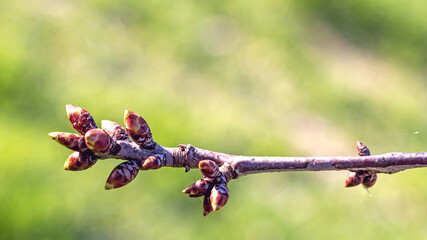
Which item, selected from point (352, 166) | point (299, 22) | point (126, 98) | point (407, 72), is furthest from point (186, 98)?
point (352, 166)

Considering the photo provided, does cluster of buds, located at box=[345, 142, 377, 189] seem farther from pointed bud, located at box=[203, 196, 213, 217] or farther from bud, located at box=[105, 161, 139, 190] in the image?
bud, located at box=[105, 161, 139, 190]

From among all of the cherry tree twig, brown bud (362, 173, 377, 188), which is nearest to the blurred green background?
brown bud (362, 173, 377, 188)

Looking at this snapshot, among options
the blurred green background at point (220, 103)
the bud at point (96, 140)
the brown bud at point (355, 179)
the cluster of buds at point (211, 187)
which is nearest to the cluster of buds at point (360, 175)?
the brown bud at point (355, 179)

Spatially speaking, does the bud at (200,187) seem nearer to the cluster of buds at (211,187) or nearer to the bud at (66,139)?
the cluster of buds at (211,187)

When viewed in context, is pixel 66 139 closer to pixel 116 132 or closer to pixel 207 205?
pixel 116 132

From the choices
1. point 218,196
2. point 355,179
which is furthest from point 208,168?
point 355,179

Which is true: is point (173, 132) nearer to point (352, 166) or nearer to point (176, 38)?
point (176, 38)

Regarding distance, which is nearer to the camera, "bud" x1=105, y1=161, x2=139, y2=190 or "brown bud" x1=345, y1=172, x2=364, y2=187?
"bud" x1=105, y1=161, x2=139, y2=190
